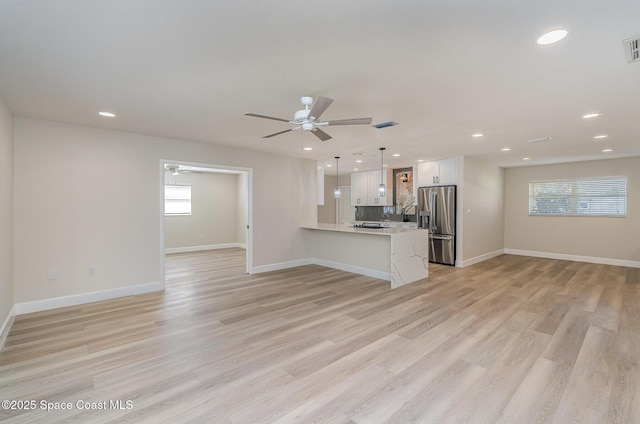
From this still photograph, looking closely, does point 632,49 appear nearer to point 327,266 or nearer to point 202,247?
point 327,266

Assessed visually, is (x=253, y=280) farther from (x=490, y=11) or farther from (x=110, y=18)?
(x=490, y=11)

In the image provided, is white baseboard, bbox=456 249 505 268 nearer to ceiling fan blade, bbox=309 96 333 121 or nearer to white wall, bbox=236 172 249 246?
ceiling fan blade, bbox=309 96 333 121

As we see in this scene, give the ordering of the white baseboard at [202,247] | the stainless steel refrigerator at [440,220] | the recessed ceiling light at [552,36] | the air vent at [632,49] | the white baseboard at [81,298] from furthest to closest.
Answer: the white baseboard at [202,247] → the stainless steel refrigerator at [440,220] → the white baseboard at [81,298] → the air vent at [632,49] → the recessed ceiling light at [552,36]

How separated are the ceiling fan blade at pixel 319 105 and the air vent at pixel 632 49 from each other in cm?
211

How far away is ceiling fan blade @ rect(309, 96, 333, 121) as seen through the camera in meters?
2.38

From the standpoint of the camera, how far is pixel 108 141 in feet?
14.2

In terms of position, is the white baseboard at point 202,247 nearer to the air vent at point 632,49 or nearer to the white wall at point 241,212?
the white wall at point 241,212

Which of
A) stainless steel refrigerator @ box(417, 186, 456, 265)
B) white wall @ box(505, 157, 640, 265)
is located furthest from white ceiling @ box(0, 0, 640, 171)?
white wall @ box(505, 157, 640, 265)

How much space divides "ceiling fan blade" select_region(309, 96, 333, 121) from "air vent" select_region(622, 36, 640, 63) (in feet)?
6.91

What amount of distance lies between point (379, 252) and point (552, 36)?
4.09m

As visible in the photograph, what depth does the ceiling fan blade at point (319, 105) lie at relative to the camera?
7.82 feet

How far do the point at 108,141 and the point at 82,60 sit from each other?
2.45 meters

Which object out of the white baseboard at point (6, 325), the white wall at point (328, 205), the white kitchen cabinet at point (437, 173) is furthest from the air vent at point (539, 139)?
the white baseboard at point (6, 325)

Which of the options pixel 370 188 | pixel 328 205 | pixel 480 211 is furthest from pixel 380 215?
pixel 480 211
